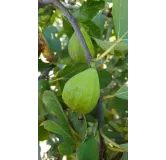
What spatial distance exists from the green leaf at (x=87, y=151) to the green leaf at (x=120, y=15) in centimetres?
21

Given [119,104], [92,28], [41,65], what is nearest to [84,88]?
[92,28]

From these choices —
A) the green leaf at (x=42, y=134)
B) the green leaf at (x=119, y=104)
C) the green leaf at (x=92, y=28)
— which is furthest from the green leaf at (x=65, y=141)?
the green leaf at (x=119, y=104)

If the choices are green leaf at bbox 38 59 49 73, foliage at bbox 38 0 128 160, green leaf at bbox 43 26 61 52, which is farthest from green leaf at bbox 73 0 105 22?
green leaf at bbox 43 26 61 52

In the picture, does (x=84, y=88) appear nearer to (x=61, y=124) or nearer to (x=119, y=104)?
(x=61, y=124)

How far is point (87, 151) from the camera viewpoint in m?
0.59

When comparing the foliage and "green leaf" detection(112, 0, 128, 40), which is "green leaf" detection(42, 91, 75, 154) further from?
"green leaf" detection(112, 0, 128, 40)

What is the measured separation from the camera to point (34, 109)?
313 mm

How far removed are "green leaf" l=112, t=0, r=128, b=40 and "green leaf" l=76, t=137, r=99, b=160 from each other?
0.69ft

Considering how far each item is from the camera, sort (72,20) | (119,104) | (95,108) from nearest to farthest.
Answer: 1. (72,20)
2. (95,108)
3. (119,104)

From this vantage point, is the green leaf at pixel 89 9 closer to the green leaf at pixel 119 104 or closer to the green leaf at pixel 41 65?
the green leaf at pixel 41 65

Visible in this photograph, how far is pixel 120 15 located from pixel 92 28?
19cm
